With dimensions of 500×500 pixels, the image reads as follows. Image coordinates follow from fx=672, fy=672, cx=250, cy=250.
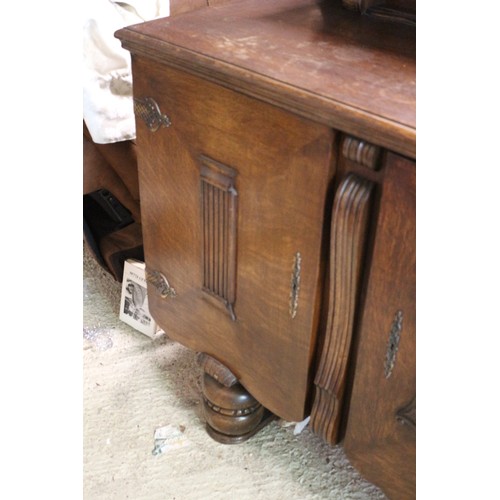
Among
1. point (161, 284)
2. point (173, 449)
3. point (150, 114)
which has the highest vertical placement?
point (150, 114)

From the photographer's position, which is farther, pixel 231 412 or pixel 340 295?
pixel 231 412

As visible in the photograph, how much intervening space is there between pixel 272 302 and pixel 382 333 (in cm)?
17

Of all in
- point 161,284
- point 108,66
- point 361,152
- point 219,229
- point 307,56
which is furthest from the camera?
point 108,66

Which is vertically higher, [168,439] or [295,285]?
[295,285]

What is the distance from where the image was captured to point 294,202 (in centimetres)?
76

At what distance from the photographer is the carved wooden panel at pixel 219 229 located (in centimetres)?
84

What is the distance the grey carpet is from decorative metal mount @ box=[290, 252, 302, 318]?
36 cm

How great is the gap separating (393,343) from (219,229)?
0.93 ft

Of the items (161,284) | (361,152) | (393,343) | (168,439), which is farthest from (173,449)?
(361,152)

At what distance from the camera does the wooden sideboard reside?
68cm

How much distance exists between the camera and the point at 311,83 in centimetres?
69

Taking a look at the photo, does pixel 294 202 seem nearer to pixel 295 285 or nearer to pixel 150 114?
pixel 295 285
